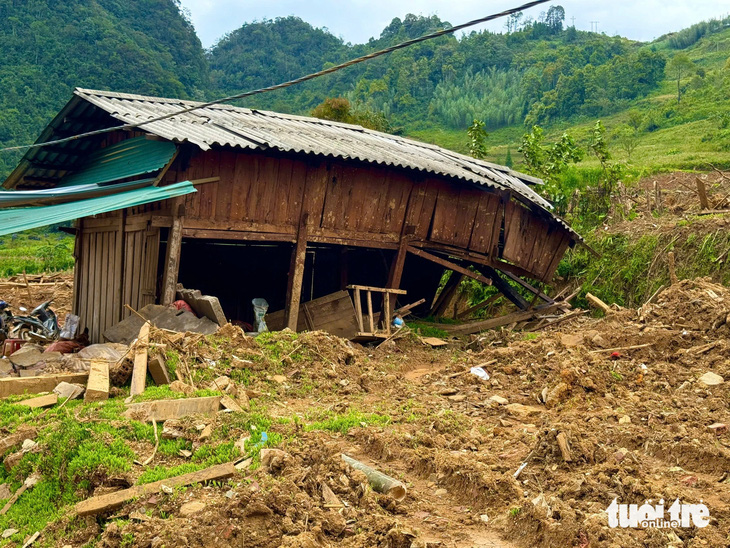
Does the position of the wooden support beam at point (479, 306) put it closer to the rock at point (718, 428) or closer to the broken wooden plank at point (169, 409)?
the rock at point (718, 428)

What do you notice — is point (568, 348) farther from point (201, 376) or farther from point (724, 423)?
point (201, 376)

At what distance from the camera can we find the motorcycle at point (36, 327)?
11.9 metres

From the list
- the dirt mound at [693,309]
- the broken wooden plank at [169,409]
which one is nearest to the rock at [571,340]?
the dirt mound at [693,309]

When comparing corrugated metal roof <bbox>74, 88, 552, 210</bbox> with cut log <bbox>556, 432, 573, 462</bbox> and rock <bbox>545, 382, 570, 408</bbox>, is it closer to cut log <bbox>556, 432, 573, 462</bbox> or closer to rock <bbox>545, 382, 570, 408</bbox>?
rock <bbox>545, 382, 570, 408</bbox>

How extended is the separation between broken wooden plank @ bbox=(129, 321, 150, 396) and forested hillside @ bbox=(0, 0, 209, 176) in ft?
88.1

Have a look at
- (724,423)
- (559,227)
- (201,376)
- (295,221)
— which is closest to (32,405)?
(201,376)

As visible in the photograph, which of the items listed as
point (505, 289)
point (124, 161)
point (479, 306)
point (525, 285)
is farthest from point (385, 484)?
point (479, 306)

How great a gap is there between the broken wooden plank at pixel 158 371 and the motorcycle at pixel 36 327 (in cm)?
519

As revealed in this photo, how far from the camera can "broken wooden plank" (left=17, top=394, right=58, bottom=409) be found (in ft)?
22.4

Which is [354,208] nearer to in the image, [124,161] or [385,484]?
[124,161]

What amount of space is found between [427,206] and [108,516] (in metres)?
9.73

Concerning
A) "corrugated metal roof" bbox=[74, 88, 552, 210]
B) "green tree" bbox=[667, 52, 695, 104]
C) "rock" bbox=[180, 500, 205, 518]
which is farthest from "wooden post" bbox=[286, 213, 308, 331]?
"green tree" bbox=[667, 52, 695, 104]

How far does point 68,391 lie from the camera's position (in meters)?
7.13

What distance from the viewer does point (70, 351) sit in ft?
34.8
